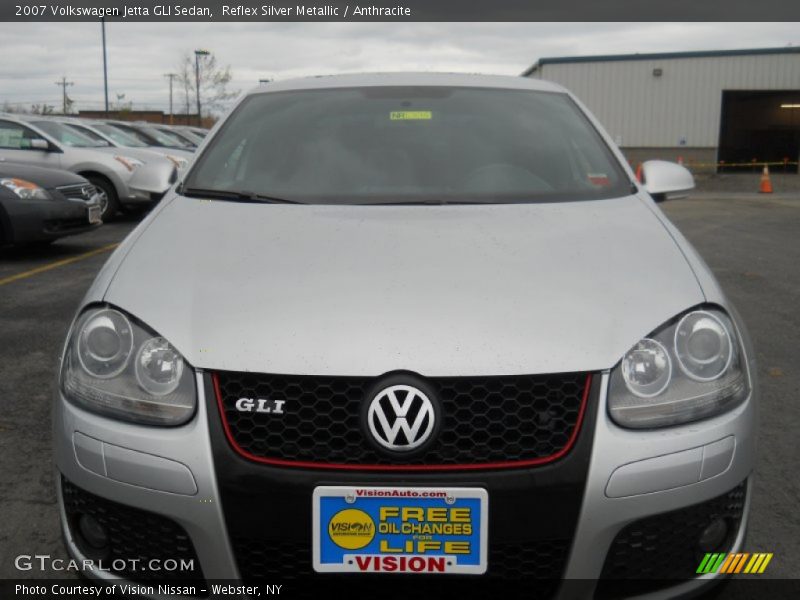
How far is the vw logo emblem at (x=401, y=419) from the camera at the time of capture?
1.76 metres

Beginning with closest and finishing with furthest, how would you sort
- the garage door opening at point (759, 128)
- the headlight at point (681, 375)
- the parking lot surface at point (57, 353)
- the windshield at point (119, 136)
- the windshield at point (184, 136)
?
the headlight at point (681, 375) → the parking lot surface at point (57, 353) → the windshield at point (119, 136) → the windshield at point (184, 136) → the garage door opening at point (759, 128)

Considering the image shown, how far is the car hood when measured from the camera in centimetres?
182

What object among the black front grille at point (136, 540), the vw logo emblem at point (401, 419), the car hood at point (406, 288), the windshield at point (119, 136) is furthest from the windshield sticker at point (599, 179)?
the windshield at point (119, 136)

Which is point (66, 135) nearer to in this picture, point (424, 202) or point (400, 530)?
point (424, 202)

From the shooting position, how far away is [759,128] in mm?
41281

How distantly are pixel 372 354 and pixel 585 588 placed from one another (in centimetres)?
67

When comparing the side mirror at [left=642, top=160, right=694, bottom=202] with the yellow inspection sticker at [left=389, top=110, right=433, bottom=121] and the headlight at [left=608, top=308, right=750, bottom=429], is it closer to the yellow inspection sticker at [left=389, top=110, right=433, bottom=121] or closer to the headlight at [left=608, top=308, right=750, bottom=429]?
the yellow inspection sticker at [left=389, top=110, right=433, bottom=121]

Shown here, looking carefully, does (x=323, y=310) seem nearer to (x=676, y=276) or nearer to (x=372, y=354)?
(x=372, y=354)

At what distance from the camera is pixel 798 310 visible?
6109 millimetres

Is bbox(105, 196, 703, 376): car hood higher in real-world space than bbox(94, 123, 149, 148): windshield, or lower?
higher

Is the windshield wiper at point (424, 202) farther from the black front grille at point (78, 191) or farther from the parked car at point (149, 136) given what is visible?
the parked car at point (149, 136)

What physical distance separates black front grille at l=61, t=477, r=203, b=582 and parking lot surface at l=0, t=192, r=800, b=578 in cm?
63

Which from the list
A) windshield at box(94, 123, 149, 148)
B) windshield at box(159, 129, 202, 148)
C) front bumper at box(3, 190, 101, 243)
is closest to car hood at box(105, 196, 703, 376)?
front bumper at box(3, 190, 101, 243)

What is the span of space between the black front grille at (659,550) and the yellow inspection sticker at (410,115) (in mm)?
1862
